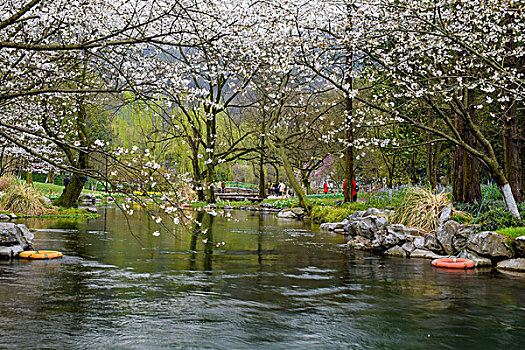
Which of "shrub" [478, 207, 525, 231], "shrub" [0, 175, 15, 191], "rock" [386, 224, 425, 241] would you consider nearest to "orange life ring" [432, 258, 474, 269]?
"shrub" [478, 207, 525, 231]

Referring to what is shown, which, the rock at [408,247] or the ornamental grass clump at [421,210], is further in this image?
the ornamental grass clump at [421,210]

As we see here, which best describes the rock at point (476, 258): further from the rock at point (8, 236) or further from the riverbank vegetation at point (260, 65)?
the rock at point (8, 236)

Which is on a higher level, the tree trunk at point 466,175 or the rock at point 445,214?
the tree trunk at point 466,175

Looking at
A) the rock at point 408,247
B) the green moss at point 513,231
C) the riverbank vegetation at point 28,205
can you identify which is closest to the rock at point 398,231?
the rock at point 408,247

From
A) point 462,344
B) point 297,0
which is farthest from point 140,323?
point 297,0

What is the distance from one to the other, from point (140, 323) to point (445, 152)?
22918mm

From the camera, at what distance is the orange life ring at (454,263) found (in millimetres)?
8836

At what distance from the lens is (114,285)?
6.89 metres

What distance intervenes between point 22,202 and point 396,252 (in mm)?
14678

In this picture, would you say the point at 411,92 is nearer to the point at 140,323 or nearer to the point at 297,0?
the point at 297,0

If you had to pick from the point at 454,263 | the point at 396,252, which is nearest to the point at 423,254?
the point at 396,252

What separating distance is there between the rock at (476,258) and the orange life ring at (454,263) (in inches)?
7.7

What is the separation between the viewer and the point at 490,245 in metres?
9.15

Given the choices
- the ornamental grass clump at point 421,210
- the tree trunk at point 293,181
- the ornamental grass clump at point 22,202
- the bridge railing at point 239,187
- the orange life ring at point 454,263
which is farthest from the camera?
the bridge railing at point 239,187
